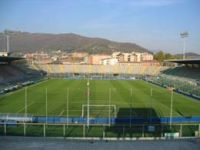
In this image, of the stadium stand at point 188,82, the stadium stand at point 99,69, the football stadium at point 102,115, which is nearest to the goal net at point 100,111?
the football stadium at point 102,115

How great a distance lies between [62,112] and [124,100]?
11.0m

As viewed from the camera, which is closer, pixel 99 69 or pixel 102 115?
pixel 102 115

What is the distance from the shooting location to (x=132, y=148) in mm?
14055

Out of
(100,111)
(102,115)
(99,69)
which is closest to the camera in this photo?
(102,115)

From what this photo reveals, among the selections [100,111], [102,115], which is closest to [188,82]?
[100,111]

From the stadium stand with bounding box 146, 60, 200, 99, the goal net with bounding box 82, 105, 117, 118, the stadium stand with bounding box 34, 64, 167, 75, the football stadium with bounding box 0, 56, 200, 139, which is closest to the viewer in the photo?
the football stadium with bounding box 0, 56, 200, 139

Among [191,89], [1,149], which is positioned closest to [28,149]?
[1,149]

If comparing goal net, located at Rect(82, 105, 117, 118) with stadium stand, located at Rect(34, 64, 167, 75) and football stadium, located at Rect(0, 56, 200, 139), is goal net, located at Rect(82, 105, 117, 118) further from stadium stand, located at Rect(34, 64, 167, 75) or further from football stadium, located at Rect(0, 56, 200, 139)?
stadium stand, located at Rect(34, 64, 167, 75)

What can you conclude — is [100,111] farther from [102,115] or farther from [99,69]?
[99,69]

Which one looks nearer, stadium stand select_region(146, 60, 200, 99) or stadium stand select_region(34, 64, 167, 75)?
stadium stand select_region(146, 60, 200, 99)

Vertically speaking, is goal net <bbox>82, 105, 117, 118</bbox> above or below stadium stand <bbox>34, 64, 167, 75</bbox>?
below

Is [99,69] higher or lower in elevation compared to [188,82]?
higher

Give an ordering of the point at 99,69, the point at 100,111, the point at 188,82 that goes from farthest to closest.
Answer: the point at 99,69
the point at 188,82
the point at 100,111

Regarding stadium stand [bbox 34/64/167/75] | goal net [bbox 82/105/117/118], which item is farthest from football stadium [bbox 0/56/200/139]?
stadium stand [bbox 34/64/167/75]
